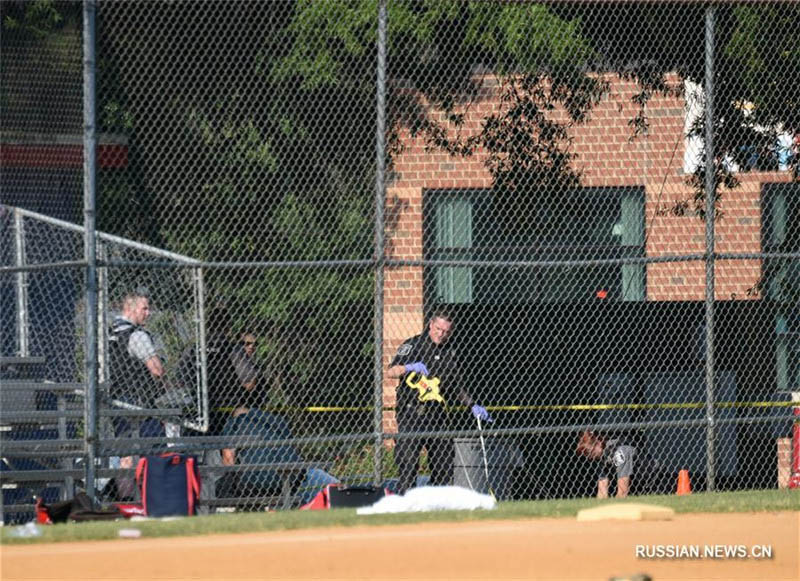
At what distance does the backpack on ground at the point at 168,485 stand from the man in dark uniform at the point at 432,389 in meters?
2.37

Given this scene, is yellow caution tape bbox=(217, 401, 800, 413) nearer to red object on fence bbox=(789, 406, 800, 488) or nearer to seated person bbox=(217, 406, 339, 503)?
red object on fence bbox=(789, 406, 800, 488)

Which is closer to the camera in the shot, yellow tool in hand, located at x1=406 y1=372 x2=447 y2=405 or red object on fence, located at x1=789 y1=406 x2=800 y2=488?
yellow tool in hand, located at x1=406 y1=372 x2=447 y2=405

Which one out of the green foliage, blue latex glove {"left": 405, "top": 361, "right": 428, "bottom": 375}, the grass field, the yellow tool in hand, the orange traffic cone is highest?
the green foliage

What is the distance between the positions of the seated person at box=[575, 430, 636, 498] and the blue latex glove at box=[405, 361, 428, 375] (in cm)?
166

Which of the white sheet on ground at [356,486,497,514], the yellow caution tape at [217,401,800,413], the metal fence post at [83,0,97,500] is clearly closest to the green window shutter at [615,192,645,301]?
the yellow caution tape at [217,401,800,413]

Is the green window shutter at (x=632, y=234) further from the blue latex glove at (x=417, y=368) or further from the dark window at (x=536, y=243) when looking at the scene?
the blue latex glove at (x=417, y=368)

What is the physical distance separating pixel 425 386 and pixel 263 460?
1.59 metres

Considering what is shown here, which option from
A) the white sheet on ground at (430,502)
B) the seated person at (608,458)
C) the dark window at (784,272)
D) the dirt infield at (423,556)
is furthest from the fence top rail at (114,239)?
the dark window at (784,272)

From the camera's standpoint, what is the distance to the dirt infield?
722cm

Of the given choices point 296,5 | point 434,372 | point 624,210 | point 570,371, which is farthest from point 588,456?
point 296,5

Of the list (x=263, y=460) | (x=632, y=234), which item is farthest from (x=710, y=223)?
(x=263, y=460)

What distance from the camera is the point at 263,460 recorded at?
39.0ft

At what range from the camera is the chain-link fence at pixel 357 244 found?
11.5m

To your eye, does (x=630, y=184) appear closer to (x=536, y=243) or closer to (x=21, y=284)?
(x=536, y=243)
